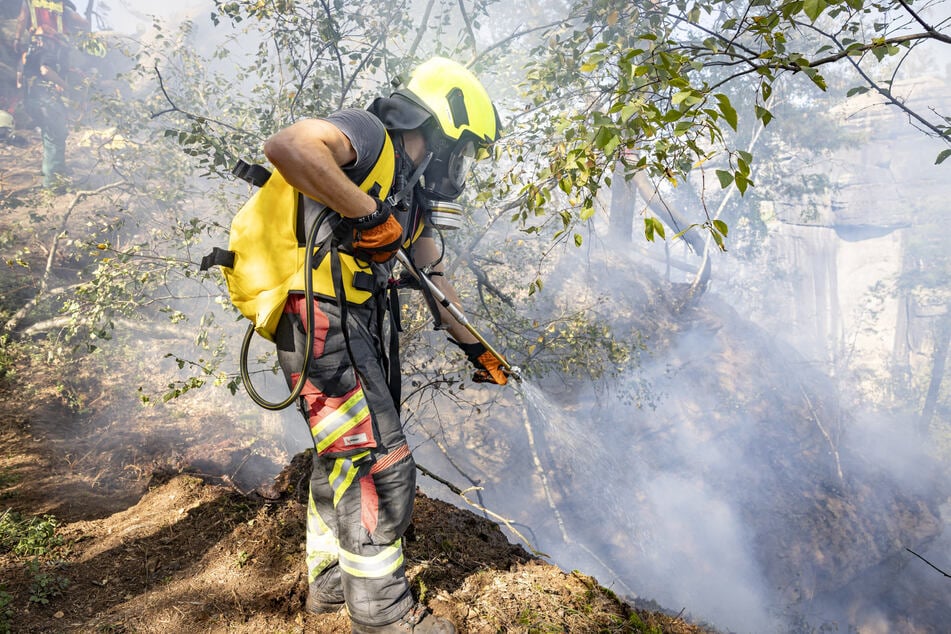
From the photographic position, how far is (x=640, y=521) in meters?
11.6

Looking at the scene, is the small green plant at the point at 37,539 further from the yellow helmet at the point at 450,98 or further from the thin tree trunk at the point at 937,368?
the thin tree trunk at the point at 937,368

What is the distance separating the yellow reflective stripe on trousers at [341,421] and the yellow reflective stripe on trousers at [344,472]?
0.33ft

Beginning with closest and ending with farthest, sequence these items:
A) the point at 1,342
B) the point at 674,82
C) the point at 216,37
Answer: the point at 674,82, the point at 1,342, the point at 216,37

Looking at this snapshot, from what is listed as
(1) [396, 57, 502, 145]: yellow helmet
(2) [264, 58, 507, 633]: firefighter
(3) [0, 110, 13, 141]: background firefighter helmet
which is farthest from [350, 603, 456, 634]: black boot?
(3) [0, 110, 13, 141]: background firefighter helmet

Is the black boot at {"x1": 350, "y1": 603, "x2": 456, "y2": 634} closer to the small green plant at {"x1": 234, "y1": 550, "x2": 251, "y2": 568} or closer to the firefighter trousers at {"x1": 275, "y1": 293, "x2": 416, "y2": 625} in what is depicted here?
the firefighter trousers at {"x1": 275, "y1": 293, "x2": 416, "y2": 625}

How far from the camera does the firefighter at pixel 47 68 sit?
10.3m

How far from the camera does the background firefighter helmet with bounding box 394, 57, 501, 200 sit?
2234 mm

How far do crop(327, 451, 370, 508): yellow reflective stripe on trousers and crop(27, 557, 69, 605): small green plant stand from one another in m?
1.48

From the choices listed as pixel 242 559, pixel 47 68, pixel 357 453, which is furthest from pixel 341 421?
pixel 47 68

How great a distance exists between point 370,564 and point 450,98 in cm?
213

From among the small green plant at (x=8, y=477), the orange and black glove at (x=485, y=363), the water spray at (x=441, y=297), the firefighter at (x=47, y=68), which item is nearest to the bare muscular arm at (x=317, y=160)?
the water spray at (x=441, y=297)

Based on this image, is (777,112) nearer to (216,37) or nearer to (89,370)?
(89,370)

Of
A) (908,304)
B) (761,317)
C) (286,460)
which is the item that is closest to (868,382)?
(908,304)

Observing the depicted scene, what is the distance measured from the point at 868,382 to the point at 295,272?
37209mm
